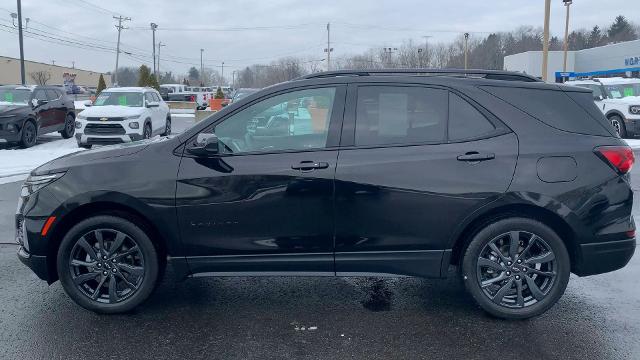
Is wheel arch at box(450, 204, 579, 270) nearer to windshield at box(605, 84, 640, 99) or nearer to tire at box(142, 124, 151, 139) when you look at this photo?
tire at box(142, 124, 151, 139)

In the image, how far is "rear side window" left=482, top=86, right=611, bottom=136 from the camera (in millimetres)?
4324

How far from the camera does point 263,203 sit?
4184mm

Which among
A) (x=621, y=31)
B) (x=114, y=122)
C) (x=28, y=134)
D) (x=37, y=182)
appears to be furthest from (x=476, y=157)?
(x=621, y=31)

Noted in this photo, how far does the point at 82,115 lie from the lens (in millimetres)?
14961

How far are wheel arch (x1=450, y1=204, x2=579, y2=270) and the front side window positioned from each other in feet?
4.20

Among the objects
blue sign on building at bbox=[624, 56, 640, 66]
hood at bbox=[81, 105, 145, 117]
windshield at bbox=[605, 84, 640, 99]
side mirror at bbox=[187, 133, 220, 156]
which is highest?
blue sign on building at bbox=[624, 56, 640, 66]

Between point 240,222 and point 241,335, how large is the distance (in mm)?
810

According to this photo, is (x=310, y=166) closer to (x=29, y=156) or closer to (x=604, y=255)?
(x=604, y=255)

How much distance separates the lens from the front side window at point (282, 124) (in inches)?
170

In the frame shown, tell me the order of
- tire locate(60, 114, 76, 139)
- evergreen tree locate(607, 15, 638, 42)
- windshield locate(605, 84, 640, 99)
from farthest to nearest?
evergreen tree locate(607, 15, 638, 42), windshield locate(605, 84, 640, 99), tire locate(60, 114, 76, 139)

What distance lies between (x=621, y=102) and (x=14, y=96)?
1844cm

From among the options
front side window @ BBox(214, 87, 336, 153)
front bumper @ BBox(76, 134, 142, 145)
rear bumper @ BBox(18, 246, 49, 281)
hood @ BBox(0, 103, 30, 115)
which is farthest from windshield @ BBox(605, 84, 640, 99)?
rear bumper @ BBox(18, 246, 49, 281)

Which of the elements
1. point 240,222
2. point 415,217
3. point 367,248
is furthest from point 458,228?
point 240,222

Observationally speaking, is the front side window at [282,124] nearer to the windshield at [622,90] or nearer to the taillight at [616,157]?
the taillight at [616,157]
